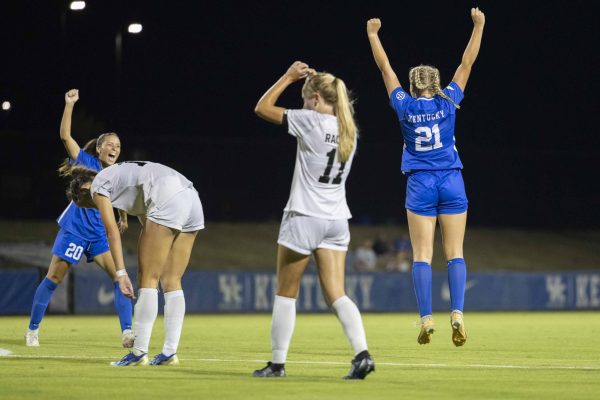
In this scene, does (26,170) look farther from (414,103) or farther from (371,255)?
(414,103)

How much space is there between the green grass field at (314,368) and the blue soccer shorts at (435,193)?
1.40 metres

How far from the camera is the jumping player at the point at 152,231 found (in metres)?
9.92

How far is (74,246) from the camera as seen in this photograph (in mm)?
13672

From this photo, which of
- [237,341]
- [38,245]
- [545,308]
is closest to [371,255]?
[545,308]

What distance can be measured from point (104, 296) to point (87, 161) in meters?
13.7

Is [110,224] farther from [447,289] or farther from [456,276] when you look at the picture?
[447,289]

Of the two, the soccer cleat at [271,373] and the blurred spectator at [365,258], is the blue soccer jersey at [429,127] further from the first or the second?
the blurred spectator at [365,258]

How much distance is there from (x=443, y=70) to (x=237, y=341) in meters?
29.2

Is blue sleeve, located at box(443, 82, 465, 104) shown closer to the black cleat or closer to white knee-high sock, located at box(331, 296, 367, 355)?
white knee-high sock, located at box(331, 296, 367, 355)

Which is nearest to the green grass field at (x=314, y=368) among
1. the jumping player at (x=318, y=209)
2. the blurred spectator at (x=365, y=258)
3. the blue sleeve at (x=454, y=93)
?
the jumping player at (x=318, y=209)

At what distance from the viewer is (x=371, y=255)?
32844mm

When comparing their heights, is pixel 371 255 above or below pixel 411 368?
below

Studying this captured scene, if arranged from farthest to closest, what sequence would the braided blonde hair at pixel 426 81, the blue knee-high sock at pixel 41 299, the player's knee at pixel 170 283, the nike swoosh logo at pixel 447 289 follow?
the nike swoosh logo at pixel 447 289 < the blue knee-high sock at pixel 41 299 < the braided blonde hair at pixel 426 81 < the player's knee at pixel 170 283

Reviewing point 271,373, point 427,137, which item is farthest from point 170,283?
point 427,137
